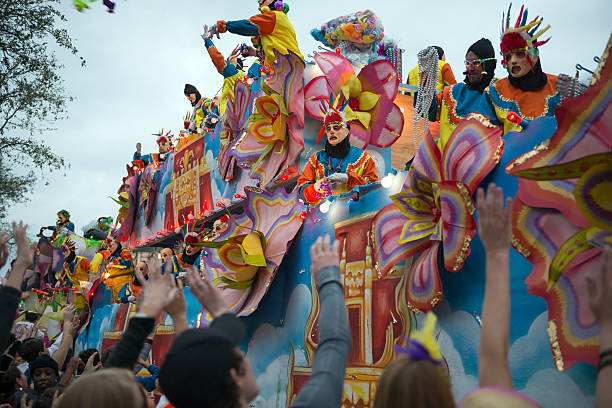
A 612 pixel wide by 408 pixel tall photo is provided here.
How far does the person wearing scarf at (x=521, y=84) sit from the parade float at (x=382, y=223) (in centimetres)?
56

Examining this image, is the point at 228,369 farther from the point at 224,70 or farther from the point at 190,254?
the point at 224,70

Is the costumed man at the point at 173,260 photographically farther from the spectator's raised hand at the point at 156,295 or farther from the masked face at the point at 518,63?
the spectator's raised hand at the point at 156,295

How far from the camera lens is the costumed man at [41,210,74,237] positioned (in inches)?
519

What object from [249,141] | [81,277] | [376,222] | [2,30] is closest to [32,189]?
[81,277]

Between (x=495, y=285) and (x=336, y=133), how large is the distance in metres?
3.23

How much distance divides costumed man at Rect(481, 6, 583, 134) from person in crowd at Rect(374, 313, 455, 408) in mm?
2512

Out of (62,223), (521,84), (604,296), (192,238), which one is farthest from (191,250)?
(62,223)

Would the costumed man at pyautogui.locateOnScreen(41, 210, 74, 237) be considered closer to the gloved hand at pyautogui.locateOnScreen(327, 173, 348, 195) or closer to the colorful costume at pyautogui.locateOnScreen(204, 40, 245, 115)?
the colorful costume at pyautogui.locateOnScreen(204, 40, 245, 115)

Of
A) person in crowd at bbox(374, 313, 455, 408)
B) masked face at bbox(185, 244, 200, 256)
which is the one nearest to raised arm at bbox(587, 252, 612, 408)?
person in crowd at bbox(374, 313, 455, 408)

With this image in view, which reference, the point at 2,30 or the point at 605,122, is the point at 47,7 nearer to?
the point at 2,30

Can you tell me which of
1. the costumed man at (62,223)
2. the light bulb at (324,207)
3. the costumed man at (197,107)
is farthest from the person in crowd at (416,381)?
the costumed man at (62,223)

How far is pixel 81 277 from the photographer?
36.2 ft

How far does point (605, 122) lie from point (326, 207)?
2.64 metres


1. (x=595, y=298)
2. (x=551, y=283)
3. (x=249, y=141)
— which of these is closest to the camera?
(x=595, y=298)
